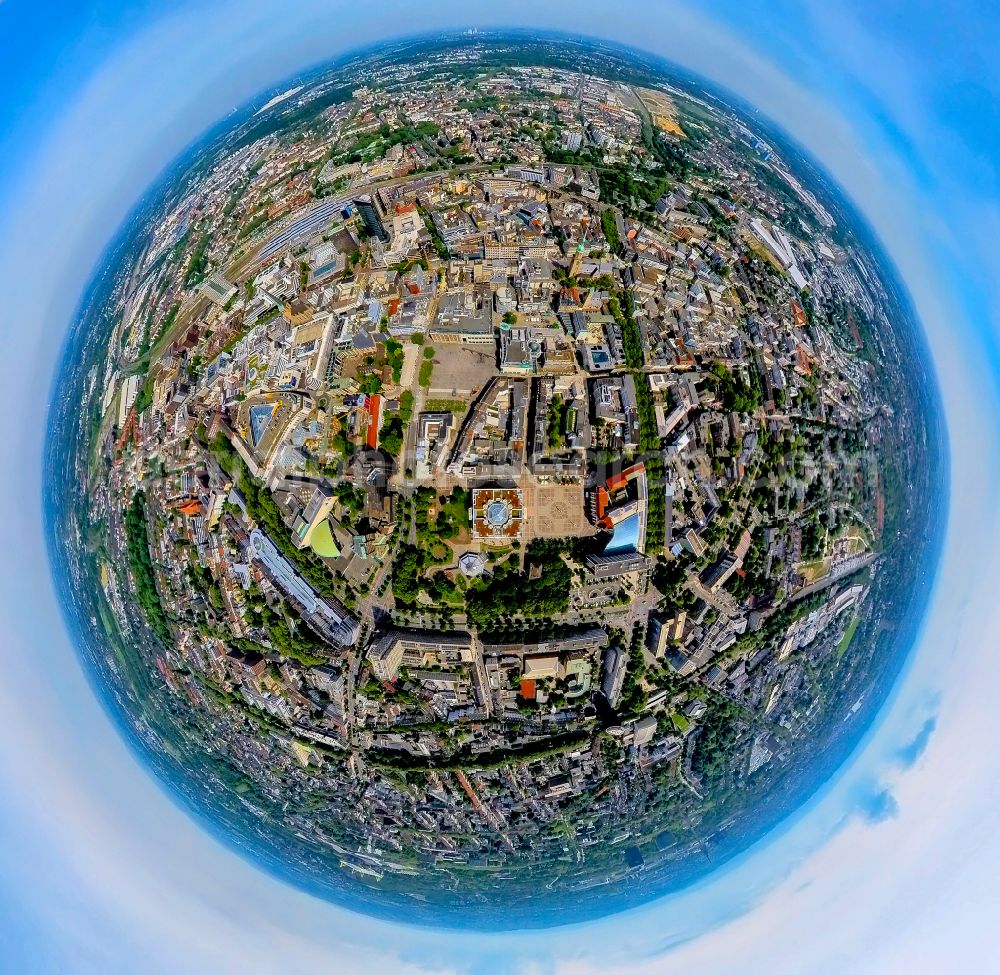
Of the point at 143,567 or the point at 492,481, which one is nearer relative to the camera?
the point at 492,481

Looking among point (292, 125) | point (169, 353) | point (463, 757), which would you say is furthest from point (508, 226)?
point (463, 757)

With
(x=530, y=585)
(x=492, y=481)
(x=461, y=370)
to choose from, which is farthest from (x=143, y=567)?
(x=530, y=585)

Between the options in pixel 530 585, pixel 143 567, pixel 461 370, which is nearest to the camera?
pixel 530 585

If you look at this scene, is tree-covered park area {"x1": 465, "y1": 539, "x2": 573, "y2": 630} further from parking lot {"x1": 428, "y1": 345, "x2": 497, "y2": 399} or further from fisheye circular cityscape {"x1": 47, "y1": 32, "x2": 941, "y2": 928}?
parking lot {"x1": 428, "y1": 345, "x2": 497, "y2": 399}

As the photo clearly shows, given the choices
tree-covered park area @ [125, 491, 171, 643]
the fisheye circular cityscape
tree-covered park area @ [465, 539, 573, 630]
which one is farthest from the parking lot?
tree-covered park area @ [125, 491, 171, 643]

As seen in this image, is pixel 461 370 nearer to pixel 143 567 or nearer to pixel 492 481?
pixel 492 481

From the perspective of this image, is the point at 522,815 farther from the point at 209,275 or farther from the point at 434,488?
the point at 209,275

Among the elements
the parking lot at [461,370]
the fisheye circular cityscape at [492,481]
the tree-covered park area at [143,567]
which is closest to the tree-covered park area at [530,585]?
the fisheye circular cityscape at [492,481]

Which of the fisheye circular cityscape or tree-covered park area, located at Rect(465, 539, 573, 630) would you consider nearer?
tree-covered park area, located at Rect(465, 539, 573, 630)
